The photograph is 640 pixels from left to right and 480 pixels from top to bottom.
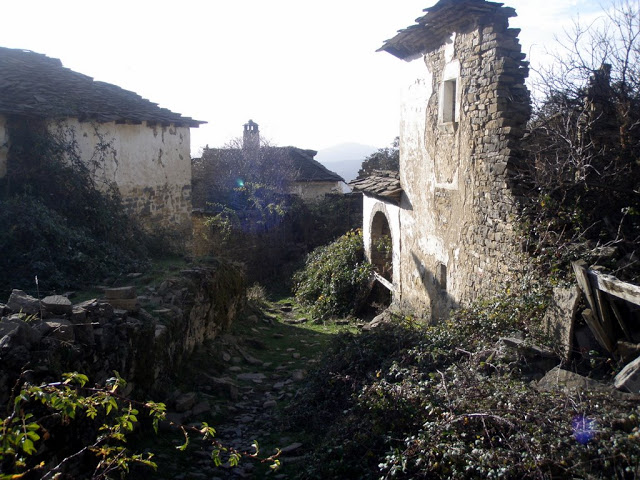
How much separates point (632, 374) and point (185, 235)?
41.4 feet

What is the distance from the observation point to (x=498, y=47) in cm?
759

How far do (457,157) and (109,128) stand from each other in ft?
25.7

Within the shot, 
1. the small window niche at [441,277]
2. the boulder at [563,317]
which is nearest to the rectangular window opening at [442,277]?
the small window niche at [441,277]

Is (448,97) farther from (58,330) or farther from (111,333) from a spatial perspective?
(58,330)

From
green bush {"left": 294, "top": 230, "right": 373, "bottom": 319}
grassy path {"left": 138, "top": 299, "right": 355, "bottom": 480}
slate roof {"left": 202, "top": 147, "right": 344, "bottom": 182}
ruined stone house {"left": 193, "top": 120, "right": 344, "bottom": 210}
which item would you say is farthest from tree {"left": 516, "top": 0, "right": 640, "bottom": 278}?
slate roof {"left": 202, "top": 147, "right": 344, "bottom": 182}

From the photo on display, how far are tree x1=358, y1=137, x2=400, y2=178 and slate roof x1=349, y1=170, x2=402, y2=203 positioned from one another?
10262 millimetres

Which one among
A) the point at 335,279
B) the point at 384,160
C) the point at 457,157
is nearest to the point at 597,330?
the point at 457,157

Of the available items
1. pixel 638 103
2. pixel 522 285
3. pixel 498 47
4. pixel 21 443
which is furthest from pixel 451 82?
pixel 21 443

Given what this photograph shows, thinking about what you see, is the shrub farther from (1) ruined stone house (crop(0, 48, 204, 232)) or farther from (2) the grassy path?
(2) the grassy path

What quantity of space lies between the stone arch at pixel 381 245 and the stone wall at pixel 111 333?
551 cm

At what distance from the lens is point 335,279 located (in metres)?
14.8

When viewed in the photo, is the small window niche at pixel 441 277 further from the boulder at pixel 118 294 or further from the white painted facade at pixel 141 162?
the white painted facade at pixel 141 162

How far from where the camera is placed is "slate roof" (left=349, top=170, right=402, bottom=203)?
12.2 meters

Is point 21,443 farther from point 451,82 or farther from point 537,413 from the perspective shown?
point 451,82
